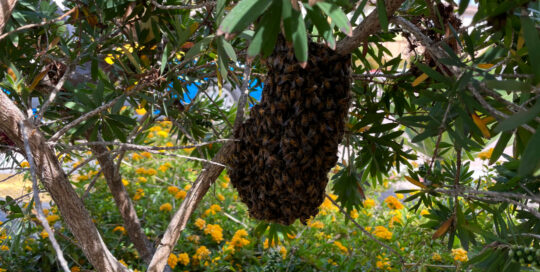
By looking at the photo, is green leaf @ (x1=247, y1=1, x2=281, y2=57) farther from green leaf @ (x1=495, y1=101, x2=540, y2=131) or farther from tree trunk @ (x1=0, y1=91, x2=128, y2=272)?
tree trunk @ (x1=0, y1=91, x2=128, y2=272)

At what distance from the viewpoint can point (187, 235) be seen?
229 cm

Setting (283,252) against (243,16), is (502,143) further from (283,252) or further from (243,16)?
(283,252)

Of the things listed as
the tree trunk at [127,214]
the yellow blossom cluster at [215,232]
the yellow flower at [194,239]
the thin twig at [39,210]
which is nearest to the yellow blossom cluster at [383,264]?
the yellow blossom cluster at [215,232]

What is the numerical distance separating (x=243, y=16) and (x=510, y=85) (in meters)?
0.33

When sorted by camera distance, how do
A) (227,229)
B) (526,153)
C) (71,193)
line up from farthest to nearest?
(227,229) < (71,193) < (526,153)

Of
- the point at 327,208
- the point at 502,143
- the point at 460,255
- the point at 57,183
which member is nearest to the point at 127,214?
the point at 57,183

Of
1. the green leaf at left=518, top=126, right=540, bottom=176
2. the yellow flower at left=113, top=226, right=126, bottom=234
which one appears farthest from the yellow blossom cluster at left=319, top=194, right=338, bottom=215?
the green leaf at left=518, top=126, right=540, bottom=176

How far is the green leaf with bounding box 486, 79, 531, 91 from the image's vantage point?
0.55m

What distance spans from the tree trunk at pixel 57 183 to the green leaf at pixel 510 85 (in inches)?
33.1

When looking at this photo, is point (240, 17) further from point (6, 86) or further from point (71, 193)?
point (6, 86)

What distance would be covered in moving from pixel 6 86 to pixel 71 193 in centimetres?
34

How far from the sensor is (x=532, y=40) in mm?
493

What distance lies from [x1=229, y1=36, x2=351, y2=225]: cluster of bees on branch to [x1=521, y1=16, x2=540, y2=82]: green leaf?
425mm

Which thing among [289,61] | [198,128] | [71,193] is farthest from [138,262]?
[289,61]
